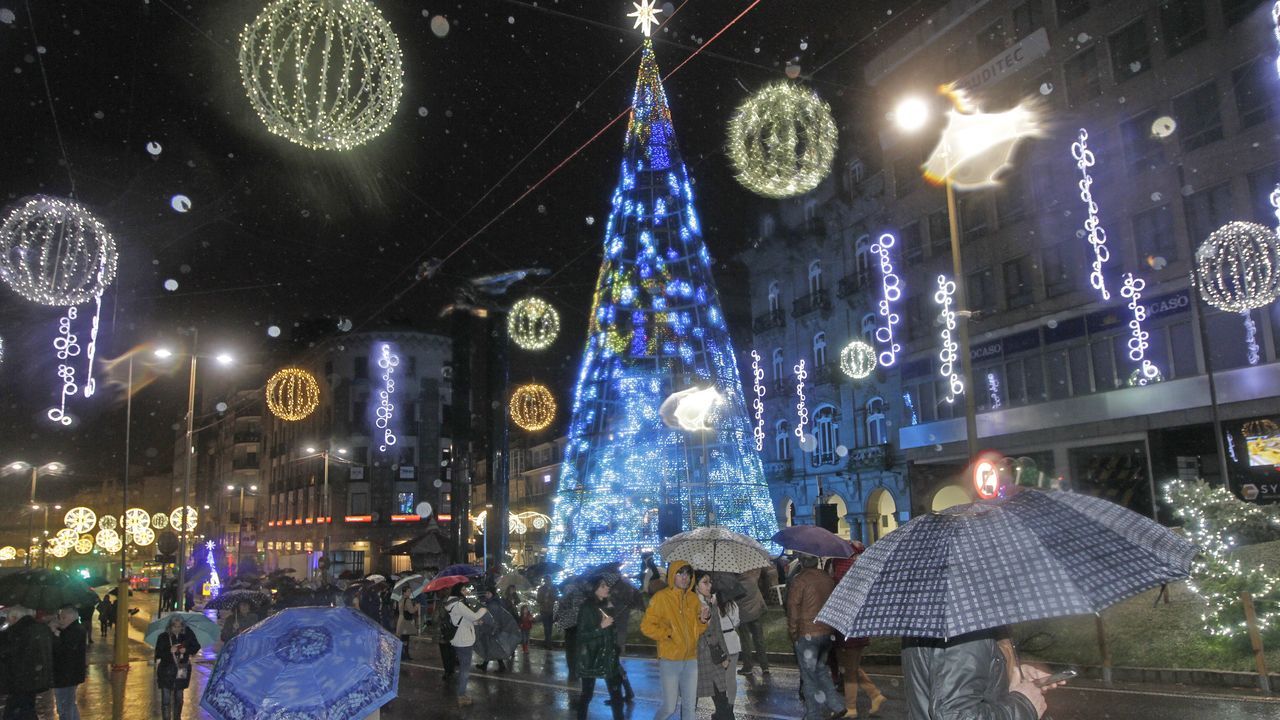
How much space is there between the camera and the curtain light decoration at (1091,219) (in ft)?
90.1

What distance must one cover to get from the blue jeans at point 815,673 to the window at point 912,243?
2790 cm

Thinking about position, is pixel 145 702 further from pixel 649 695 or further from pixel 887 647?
pixel 887 647

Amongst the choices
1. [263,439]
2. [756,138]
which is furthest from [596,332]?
[263,439]

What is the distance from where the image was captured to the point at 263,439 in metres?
87.2

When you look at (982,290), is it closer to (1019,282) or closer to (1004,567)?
(1019,282)

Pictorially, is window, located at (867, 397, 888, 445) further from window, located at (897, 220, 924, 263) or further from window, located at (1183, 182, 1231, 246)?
window, located at (1183, 182, 1231, 246)

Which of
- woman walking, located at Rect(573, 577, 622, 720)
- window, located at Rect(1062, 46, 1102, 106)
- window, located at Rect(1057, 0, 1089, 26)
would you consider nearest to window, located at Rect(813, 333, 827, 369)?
window, located at Rect(1062, 46, 1102, 106)

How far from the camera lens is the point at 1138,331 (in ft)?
87.1

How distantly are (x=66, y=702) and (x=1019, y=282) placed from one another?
28.3 metres

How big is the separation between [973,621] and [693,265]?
20.1 meters

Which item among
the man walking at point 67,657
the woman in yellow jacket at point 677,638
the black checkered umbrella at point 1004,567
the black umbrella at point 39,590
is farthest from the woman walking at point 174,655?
the black checkered umbrella at point 1004,567

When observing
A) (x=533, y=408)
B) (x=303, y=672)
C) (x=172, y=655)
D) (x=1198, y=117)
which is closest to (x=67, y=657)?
(x=172, y=655)

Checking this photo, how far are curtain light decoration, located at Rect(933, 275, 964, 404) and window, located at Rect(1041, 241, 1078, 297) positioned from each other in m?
3.14

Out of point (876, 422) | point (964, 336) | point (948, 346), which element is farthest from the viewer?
point (876, 422)
